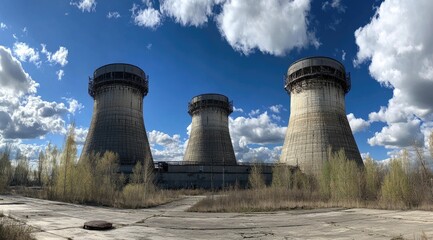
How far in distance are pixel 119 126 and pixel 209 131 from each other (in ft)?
53.0

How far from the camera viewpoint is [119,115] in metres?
40.9

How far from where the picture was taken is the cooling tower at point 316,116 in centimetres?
3669

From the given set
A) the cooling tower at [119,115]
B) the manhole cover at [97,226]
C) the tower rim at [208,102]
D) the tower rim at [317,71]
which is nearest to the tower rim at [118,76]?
the cooling tower at [119,115]

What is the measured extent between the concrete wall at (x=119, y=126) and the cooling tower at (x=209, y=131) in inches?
374

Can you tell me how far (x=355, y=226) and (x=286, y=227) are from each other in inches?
82.6

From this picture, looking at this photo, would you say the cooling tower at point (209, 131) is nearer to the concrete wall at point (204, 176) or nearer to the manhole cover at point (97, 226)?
the concrete wall at point (204, 176)

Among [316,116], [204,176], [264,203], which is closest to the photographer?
[264,203]

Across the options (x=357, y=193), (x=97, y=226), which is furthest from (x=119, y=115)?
(x=97, y=226)

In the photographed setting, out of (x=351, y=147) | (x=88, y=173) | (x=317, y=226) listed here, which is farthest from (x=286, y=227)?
(x=351, y=147)

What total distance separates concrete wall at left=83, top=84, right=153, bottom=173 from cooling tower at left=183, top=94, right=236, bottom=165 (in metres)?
9.50

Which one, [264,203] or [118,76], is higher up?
[118,76]

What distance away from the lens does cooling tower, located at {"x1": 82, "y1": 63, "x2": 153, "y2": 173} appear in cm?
3962

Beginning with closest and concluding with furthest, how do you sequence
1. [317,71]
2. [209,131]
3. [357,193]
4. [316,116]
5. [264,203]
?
1. [264,203]
2. [357,193]
3. [316,116]
4. [317,71]
5. [209,131]

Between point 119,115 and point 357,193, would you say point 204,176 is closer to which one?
point 119,115
